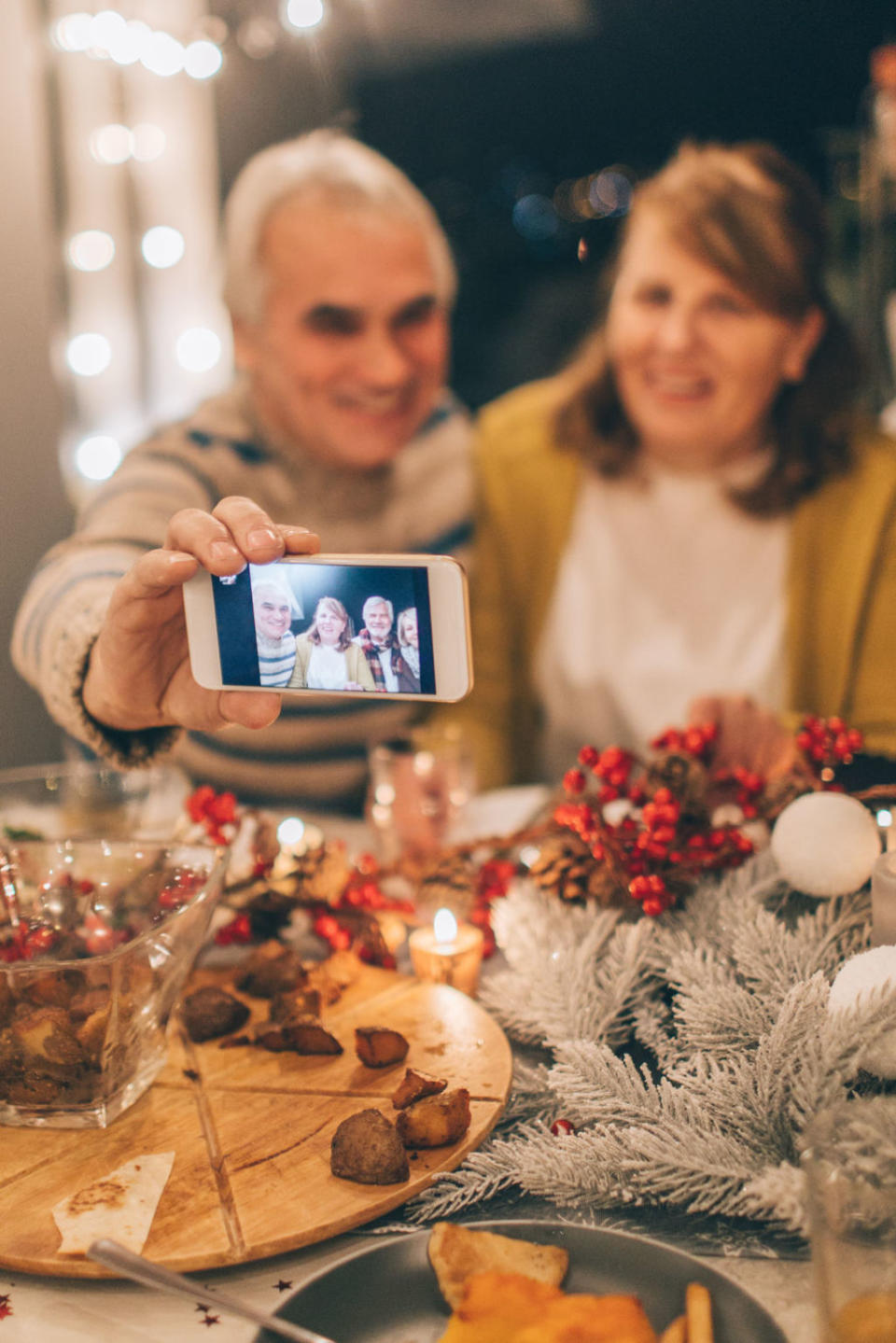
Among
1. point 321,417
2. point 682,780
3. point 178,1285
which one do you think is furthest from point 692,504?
point 178,1285

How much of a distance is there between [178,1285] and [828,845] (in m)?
0.49

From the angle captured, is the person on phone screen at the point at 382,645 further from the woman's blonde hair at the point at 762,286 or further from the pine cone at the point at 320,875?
the woman's blonde hair at the point at 762,286

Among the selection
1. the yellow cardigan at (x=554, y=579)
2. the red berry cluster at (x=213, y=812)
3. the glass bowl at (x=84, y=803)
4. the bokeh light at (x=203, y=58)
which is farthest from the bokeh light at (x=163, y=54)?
the red berry cluster at (x=213, y=812)

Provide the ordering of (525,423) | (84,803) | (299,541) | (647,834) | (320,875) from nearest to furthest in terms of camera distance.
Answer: (299,541) < (647,834) < (320,875) < (84,803) < (525,423)

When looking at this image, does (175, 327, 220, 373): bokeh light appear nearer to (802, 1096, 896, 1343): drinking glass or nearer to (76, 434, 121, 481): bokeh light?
(76, 434, 121, 481): bokeh light

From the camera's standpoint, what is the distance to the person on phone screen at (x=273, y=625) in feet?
2.17

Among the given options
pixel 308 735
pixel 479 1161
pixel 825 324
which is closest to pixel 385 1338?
pixel 479 1161

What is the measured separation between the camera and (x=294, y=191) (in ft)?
4.46

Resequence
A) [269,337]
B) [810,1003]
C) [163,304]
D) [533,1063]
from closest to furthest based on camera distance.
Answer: [810,1003] < [533,1063] < [269,337] < [163,304]

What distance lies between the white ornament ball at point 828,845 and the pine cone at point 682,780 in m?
0.08

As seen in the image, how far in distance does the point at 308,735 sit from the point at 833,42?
127 cm

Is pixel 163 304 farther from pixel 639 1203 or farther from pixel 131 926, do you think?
pixel 639 1203

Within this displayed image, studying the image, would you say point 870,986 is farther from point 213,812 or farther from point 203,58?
point 203,58

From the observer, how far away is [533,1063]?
2.43 ft
